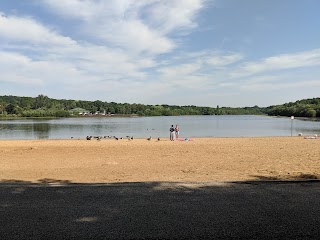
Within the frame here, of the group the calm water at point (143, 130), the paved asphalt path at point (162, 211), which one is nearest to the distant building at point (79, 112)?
the calm water at point (143, 130)

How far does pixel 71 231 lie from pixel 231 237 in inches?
84.3

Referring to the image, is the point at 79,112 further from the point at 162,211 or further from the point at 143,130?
the point at 162,211

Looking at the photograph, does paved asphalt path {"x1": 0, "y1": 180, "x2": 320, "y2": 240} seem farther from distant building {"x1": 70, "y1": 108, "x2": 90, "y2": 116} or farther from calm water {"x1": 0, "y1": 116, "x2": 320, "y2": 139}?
distant building {"x1": 70, "y1": 108, "x2": 90, "y2": 116}

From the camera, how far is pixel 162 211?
18.0ft

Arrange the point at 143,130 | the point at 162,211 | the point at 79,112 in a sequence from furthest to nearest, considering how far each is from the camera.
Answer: the point at 79,112 → the point at 143,130 → the point at 162,211

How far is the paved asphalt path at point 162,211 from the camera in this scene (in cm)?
462

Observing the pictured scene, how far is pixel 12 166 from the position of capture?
1528 cm

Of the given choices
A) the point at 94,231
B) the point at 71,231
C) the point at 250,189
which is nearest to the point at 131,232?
the point at 94,231

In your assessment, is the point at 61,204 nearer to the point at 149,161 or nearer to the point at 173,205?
the point at 173,205

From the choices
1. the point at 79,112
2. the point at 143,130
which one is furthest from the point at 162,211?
the point at 79,112

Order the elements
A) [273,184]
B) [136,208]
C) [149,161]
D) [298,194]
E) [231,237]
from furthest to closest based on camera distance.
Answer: [149,161] < [273,184] < [298,194] < [136,208] < [231,237]

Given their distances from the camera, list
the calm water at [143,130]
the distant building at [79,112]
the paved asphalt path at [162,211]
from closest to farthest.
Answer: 1. the paved asphalt path at [162,211]
2. the calm water at [143,130]
3. the distant building at [79,112]

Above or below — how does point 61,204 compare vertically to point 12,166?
above

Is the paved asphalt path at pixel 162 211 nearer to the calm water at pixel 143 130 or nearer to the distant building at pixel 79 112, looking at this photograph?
the calm water at pixel 143 130
